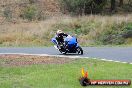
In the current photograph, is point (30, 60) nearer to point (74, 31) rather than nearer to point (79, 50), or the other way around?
point (79, 50)

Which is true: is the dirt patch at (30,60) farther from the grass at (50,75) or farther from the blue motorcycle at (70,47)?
the blue motorcycle at (70,47)

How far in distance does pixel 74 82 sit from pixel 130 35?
69.1 feet

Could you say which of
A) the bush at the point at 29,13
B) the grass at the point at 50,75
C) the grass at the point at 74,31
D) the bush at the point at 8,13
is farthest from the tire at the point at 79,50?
the bush at the point at 8,13

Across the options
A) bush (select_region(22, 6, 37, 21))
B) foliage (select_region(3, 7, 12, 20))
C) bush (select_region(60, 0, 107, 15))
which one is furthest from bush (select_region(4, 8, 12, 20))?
bush (select_region(60, 0, 107, 15))

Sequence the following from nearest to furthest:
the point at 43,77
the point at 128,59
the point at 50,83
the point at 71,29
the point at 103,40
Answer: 1. the point at 50,83
2. the point at 43,77
3. the point at 128,59
4. the point at 103,40
5. the point at 71,29

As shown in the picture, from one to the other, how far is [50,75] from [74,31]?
68.1 feet

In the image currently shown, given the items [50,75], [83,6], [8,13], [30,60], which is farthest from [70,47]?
[83,6]

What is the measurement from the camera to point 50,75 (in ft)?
44.7

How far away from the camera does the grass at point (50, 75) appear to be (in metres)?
12.1

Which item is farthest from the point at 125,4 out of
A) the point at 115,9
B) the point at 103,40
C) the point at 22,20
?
the point at 103,40

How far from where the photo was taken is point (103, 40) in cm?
3200

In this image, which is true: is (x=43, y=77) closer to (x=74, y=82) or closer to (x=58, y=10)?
(x=74, y=82)

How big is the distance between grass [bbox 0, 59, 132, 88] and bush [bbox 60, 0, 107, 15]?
2647cm

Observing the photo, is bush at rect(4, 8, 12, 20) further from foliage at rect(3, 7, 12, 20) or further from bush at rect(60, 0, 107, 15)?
bush at rect(60, 0, 107, 15)
